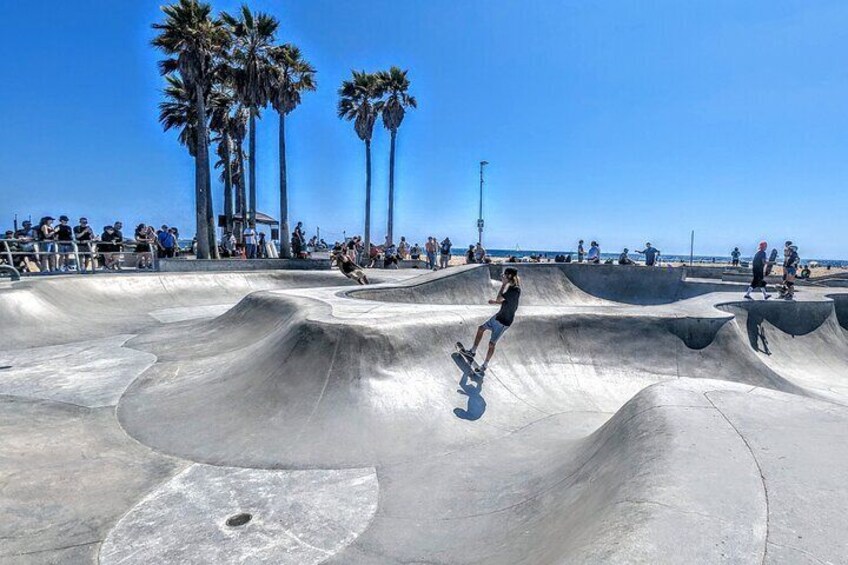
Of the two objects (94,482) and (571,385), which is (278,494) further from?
(571,385)

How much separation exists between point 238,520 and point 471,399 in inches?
140

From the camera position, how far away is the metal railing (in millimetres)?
16094

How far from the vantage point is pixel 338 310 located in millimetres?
8656

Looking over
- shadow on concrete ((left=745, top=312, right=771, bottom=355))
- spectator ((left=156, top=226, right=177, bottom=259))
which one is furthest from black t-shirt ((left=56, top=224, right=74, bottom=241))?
shadow on concrete ((left=745, top=312, right=771, bottom=355))

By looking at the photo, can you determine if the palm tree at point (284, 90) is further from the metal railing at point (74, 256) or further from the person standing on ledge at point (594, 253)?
the person standing on ledge at point (594, 253)

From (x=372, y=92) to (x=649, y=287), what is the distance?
22721mm

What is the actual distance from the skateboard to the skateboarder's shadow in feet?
0.26

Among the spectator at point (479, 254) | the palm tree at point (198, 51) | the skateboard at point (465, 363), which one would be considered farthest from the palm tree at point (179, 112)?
the skateboard at point (465, 363)

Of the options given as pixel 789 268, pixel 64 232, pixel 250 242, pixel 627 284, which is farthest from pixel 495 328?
pixel 250 242

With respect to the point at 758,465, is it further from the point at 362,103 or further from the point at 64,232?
the point at 362,103

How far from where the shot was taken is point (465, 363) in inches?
288

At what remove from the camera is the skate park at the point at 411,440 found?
2.55 metres

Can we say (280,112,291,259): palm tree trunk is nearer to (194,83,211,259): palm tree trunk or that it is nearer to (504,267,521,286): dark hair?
(194,83,211,259): palm tree trunk

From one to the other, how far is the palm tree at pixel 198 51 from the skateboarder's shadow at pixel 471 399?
18932 millimetres
